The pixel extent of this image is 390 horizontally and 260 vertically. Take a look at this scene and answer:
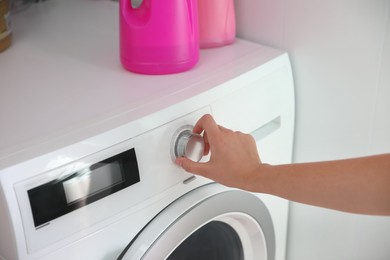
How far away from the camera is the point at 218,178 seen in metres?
0.79

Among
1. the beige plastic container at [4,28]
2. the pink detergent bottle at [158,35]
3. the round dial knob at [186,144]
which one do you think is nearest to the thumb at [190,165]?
the round dial knob at [186,144]

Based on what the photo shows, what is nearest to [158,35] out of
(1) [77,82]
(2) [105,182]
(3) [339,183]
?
(1) [77,82]

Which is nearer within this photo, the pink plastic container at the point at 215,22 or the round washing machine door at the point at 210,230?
the round washing machine door at the point at 210,230

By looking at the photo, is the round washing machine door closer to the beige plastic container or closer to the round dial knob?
the round dial knob

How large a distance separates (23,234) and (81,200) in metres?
0.09

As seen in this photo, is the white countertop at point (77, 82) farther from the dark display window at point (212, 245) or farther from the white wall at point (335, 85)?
the dark display window at point (212, 245)

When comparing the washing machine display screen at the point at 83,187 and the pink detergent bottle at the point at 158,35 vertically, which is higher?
the pink detergent bottle at the point at 158,35

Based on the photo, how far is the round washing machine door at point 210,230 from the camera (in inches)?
32.2

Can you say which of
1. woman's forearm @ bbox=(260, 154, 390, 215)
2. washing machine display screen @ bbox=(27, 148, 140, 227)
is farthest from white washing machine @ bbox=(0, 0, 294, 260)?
woman's forearm @ bbox=(260, 154, 390, 215)

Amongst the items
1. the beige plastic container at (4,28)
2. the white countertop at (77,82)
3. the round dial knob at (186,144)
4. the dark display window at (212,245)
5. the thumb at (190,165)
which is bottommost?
the dark display window at (212,245)

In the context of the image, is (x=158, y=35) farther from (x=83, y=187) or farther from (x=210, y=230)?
(x=210, y=230)

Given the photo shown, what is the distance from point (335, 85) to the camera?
0.99 meters

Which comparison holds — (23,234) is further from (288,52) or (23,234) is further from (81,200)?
(288,52)

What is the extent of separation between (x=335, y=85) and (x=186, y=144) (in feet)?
1.13
